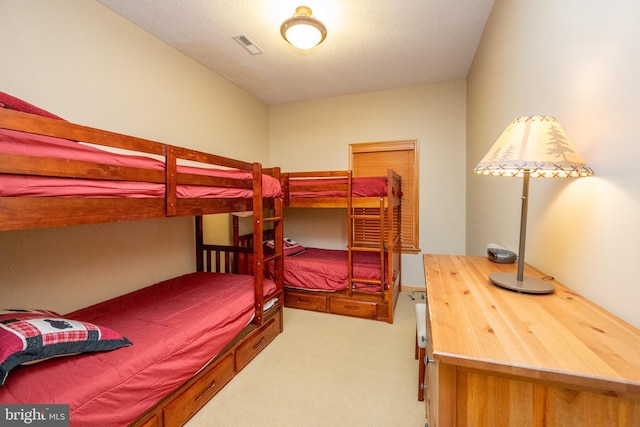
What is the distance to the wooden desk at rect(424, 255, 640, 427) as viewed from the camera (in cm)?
60

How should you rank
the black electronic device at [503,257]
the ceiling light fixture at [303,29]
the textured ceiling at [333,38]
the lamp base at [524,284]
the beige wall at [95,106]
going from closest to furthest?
the lamp base at [524,284], the black electronic device at [503,257], the beige wall at [95,106], the ceiling light fixture at [303,29], the textured ceiling at [333,38]

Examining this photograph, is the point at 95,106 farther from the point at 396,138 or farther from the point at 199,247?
the point at 396,138

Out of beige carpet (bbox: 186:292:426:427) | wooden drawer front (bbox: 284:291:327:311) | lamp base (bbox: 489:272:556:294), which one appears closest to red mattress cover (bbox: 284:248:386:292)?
wooden drawer front (bbox: 284:291:327:311)

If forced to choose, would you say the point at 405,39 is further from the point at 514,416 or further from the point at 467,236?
the point at 514,416

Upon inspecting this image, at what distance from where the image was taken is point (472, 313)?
900 mm

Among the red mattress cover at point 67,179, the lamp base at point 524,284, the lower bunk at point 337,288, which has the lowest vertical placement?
the lower bunk at point 337,288

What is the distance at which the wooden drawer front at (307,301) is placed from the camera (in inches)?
125

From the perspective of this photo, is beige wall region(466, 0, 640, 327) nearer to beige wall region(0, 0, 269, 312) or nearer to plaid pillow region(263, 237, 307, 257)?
plaid pillow region(263, 237, 307, 257)

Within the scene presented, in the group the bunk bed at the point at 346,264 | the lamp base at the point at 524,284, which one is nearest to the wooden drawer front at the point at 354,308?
the bunk bed at the point at 346,264

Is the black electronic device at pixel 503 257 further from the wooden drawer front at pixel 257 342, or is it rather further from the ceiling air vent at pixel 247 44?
the ceiling air vent at pixel 247 44

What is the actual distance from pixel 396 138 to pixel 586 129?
290 centimetres

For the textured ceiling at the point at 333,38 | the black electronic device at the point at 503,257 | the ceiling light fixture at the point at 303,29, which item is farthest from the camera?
the textured ceiling at the point at 333,38

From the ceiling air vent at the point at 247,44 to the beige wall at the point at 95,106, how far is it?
70 centimetres

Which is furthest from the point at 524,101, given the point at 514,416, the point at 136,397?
the point at 136,397
